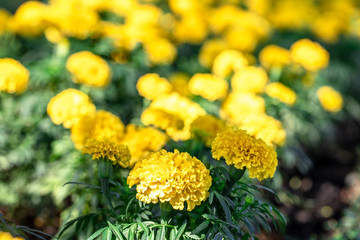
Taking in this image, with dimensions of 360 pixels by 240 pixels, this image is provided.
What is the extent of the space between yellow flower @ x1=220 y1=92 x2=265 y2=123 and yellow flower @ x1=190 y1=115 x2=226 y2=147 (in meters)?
0.79

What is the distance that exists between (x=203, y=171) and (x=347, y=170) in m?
3.72

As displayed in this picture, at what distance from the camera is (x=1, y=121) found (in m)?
2.98

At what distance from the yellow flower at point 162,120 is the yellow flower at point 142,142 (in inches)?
7.0

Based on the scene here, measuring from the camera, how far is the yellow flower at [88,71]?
282cm

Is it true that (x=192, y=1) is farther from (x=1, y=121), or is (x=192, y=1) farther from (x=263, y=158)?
(x=263, y=158)

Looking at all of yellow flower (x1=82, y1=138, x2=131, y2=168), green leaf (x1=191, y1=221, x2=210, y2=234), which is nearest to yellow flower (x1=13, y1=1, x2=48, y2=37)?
yellow flower (x1=82, y1=138, x2=131, y2=168)

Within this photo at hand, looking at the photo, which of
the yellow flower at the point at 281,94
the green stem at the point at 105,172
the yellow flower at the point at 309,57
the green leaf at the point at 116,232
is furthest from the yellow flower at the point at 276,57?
the green leaf at the point at 116,232

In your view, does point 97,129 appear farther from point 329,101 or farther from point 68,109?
point 329,101

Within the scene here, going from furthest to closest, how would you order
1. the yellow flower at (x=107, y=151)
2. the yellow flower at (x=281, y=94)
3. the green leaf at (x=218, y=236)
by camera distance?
1. the yellow flower at (x=281, y=94)
2. the yellow flower at (x=107, y=151)
3. the green leaf at (x=218, y=236)

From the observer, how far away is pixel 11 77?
2549mm

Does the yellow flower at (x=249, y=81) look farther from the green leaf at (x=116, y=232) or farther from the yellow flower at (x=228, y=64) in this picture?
the green leaf at (x=116, y=232)

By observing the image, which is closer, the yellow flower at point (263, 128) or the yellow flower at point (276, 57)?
the yellow flower at point (263, 128)

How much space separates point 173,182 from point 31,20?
274 cm

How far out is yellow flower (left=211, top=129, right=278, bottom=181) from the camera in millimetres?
1562
